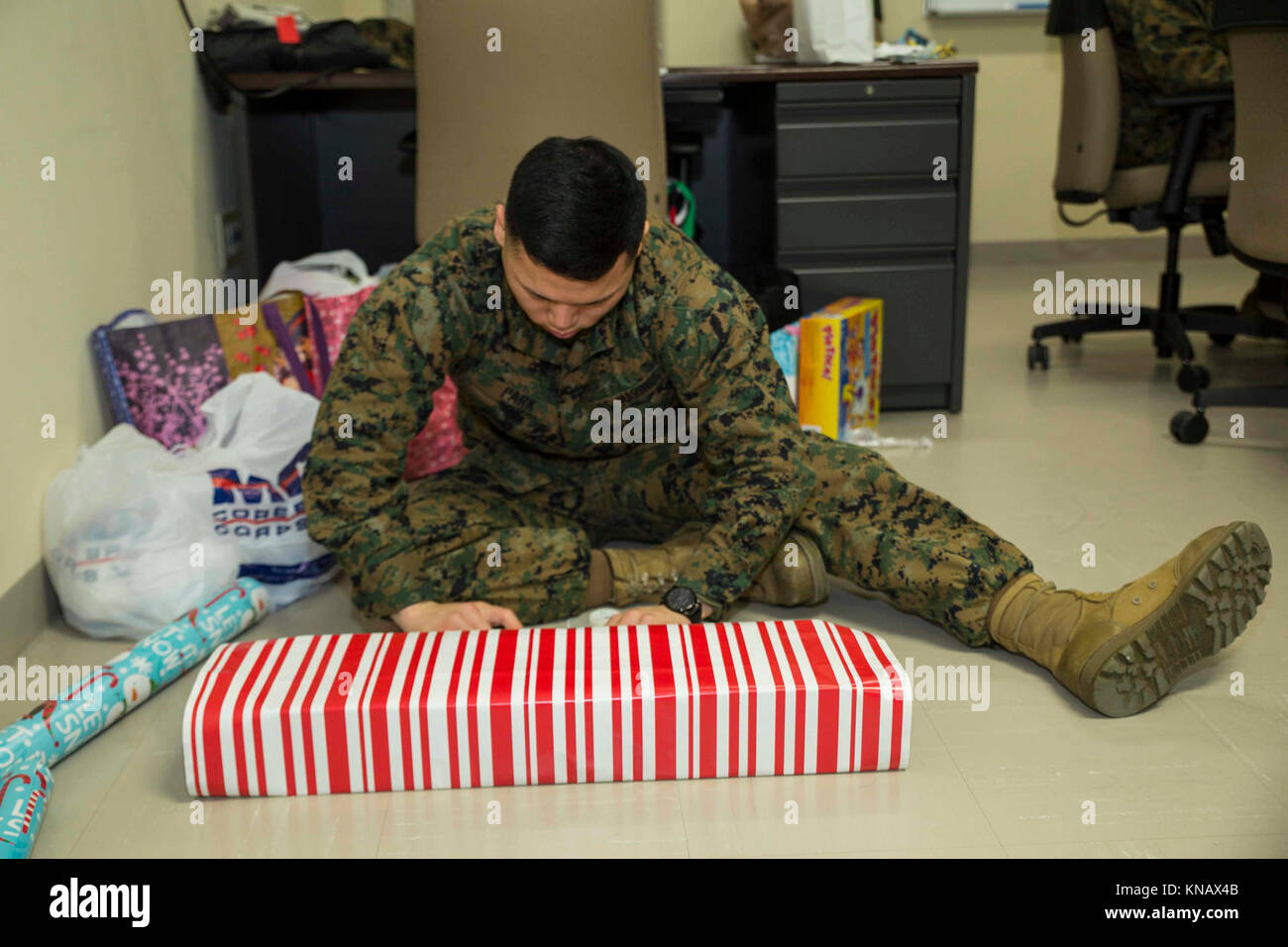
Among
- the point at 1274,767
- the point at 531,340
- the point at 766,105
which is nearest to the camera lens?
the point at 1274,767

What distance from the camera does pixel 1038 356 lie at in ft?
11.6

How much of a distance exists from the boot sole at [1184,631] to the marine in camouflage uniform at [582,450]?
204mm

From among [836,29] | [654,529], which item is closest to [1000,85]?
[836,29]

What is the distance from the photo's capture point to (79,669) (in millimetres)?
1726

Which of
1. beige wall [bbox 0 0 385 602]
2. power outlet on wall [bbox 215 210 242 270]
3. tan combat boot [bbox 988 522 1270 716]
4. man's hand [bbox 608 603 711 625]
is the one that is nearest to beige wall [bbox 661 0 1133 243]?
power outlet on wall [bbox 215 210 242 270]

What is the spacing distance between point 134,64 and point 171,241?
35cm

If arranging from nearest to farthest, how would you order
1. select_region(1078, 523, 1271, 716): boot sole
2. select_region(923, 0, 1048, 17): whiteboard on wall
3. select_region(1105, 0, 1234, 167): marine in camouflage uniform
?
select_region(1078, 523, 1271, 716): boot sole → select_region(1105, 0, 1234, 167): marine in camouflage uniform → select_region(923, 0, 1048, 17): whiteboard on wall

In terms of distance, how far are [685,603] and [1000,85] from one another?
4.26 metres

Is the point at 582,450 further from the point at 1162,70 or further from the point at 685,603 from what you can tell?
the point at 1162,70

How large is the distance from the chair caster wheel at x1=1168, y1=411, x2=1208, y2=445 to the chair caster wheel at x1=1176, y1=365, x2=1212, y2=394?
0.40 m

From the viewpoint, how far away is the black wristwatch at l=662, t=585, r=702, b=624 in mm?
1588

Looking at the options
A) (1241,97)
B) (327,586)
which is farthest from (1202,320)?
(327,586)

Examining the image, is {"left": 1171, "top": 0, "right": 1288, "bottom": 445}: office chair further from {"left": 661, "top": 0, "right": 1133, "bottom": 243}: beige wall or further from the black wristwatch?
{"left": 661, "top": 0, "right": 1133, "bottom": 243}: beige wall
